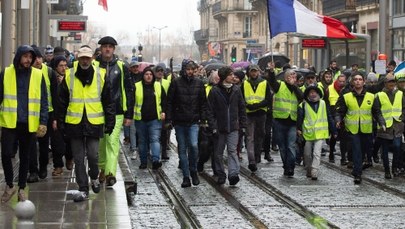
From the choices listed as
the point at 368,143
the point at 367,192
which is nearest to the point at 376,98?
the point at 368,143

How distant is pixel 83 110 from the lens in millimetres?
13070

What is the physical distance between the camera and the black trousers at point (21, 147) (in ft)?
41.4

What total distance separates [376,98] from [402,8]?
2889 cm

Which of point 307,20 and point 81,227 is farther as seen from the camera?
point 307,20

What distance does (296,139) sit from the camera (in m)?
19.3

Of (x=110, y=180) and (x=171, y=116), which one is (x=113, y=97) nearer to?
(x=110, y=180)

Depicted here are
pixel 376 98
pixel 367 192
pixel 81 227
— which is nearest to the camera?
pixel 81 227

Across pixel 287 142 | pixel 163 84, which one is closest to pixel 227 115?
pixel 287 142

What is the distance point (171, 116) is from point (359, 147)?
328 cm

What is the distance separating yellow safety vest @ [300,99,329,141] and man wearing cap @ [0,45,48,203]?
257 inches

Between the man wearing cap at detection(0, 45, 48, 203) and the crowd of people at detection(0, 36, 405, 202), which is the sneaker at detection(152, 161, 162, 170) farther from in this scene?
the man wearing cap at detection(0, 45, 48, 203)

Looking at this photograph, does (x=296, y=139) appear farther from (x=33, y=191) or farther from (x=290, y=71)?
(x=33, y=191)

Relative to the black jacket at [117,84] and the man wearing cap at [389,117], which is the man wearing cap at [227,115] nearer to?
the black jacket at [117,84]

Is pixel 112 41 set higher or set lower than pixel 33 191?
higher
